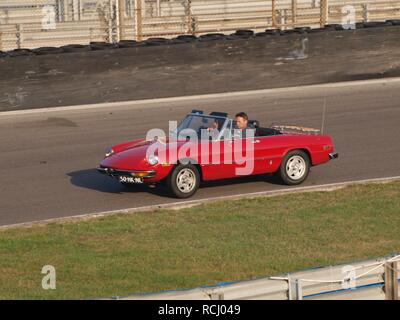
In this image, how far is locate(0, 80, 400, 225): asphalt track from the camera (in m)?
13.7

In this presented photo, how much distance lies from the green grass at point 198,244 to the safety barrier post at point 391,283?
2374mm

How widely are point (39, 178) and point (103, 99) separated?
5.75 meters

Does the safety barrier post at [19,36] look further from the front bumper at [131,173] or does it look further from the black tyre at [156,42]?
the front bumper at [131,173]

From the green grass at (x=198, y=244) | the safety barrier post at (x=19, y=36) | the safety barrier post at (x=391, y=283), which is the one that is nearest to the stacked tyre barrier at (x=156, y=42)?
the safety barrier post at (x=19, y=36)

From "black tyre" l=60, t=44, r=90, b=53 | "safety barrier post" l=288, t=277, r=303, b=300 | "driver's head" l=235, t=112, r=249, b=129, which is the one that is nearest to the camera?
"safety barrier post" l=288, t=277, r=303, b=300

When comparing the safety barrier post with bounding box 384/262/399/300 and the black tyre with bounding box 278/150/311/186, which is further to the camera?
the black tyre with bounding box 278/150/311/186

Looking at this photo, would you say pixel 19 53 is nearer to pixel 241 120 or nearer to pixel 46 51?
pixel 46 51

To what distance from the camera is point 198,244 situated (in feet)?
36.8

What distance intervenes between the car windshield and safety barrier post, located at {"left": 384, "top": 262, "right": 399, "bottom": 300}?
20.1ft

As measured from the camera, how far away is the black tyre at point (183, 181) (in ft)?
43.7

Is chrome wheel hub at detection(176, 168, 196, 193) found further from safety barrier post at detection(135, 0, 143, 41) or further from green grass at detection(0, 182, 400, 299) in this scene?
safety barrier post at detection(135, 0, 143, 41)

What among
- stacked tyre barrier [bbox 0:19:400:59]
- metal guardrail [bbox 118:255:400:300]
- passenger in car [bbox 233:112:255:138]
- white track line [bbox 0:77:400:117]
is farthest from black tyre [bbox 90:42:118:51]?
metal guardrail [bbox 118:255:400:300]
